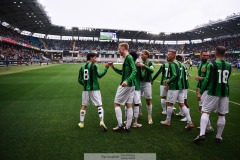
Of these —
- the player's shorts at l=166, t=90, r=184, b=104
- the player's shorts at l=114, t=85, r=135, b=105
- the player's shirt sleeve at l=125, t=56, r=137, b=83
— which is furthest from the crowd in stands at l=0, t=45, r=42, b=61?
the player's shorts at l=166, t=90, r=184, b=104

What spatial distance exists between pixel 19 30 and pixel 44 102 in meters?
59.1

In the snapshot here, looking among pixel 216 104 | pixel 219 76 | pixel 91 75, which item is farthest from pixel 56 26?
pixel 216 104

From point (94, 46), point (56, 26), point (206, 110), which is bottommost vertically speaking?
point (206, 110)

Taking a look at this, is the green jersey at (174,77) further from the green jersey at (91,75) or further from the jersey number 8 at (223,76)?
the green jersey at (91,75)

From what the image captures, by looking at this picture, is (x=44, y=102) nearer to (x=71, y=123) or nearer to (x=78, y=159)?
(x=71, y=123)

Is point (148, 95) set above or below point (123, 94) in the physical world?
below

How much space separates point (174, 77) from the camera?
5.19 metres

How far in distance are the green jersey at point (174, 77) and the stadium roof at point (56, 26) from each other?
115 feet

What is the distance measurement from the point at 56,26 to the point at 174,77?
206ft

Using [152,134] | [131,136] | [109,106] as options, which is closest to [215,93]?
[152,134]

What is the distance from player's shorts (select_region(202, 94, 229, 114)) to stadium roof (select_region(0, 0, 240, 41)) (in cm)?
3668

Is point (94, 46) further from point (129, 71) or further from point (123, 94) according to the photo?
point (123, 94)

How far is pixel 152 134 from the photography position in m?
4.88

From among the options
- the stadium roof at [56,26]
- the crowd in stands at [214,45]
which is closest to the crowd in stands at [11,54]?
the stadium roof at [56,26]
